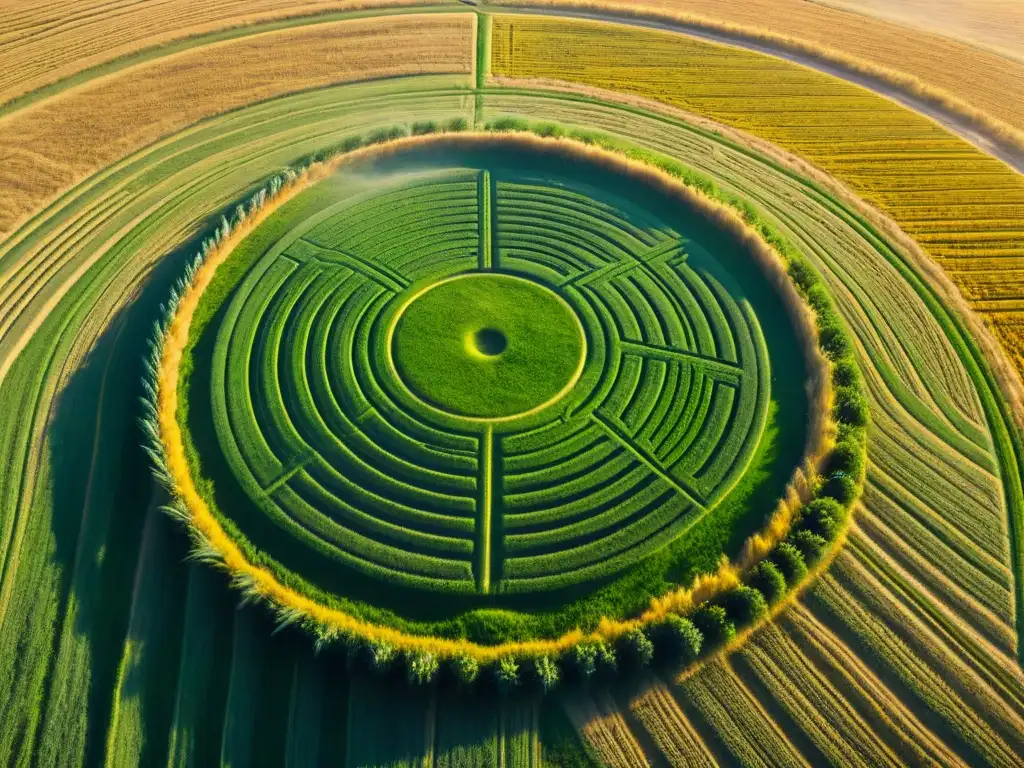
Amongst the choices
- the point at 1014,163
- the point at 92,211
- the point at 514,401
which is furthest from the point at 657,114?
the point at 92,211

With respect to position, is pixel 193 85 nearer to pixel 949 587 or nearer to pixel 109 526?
pixel 109 526

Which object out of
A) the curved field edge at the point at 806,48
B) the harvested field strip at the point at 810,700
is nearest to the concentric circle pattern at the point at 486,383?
the harvested field strip at the point at 810,700

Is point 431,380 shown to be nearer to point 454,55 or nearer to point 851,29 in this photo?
point 454,55

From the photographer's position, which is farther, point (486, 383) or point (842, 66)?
point (842, 66)

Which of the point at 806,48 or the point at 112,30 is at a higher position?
the point at 112,30

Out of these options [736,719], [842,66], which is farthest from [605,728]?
[842,66]

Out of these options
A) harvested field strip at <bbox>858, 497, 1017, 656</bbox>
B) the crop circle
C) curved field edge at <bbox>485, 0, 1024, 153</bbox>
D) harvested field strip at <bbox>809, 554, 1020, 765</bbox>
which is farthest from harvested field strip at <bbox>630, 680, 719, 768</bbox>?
curved field edge at <bbox>485, 0, 1024, 153</bbox>

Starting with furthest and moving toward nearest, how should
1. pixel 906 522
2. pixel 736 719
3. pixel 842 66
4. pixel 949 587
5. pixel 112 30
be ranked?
pixel 112 30
pixel 842 66
pixel 906 522
pixel 949 587
pixel 736 719
